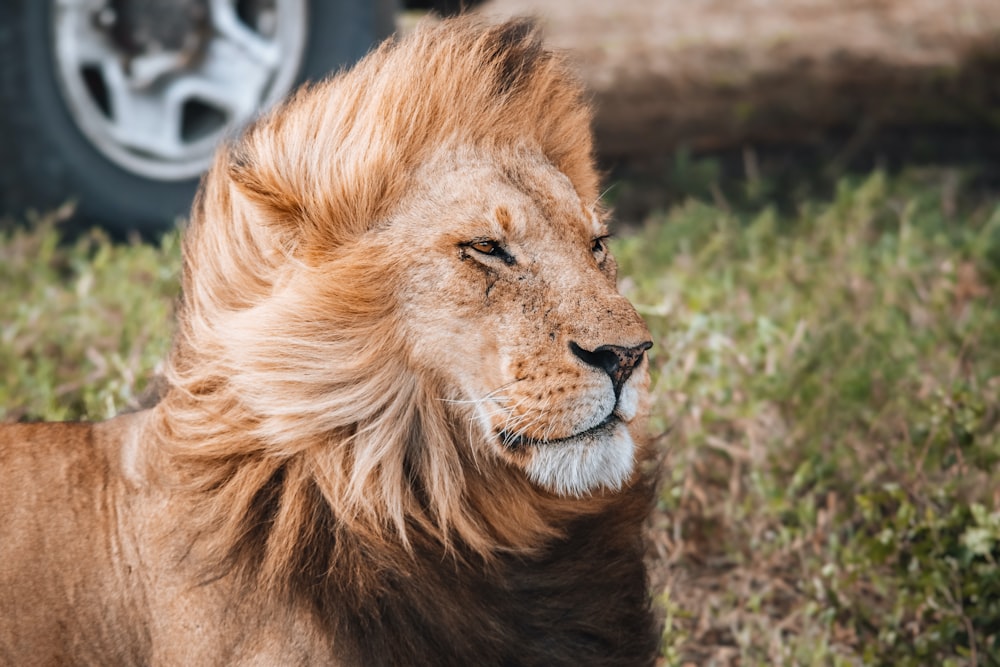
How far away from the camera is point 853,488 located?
303cm

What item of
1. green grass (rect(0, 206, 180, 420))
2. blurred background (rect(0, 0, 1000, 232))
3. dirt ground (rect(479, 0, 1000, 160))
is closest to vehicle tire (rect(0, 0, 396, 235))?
blurred background (rect(0, 0, 1000, 232))

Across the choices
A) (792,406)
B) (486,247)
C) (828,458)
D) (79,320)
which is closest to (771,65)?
(792,406)

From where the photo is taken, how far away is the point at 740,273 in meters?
4.22

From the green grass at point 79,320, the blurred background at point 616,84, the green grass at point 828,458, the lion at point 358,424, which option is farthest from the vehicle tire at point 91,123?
the lion at point 358,424

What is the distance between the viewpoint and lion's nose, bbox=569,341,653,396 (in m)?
1.85

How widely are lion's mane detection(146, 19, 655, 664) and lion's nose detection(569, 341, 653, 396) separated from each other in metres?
0.22

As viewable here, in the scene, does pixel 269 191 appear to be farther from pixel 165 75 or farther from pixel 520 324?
pixel 165 75

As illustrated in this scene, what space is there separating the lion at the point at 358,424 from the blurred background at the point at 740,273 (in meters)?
0.41

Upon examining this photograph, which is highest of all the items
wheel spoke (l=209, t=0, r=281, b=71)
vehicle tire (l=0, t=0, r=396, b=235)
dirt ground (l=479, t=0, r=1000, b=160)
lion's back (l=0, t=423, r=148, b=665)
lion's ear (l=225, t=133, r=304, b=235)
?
dirt ground (l=479, t=0, r=1000, b=160)

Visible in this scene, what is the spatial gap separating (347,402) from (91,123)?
2673 mm

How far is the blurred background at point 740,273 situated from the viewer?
279cm

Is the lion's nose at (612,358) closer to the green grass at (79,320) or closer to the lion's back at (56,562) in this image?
the lion's back at (56,562)

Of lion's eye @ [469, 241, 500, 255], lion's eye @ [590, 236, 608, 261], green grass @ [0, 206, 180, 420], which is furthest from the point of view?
green grass @ [0, 206, 180, 420]

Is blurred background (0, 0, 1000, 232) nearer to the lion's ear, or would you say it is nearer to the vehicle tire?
the vehicle tire
